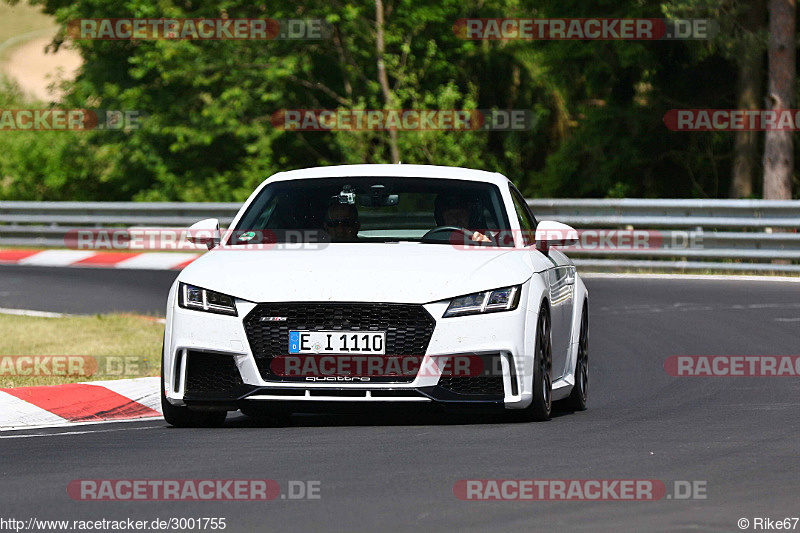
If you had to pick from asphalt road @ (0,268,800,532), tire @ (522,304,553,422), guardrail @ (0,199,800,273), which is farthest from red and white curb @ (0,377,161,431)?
guardrail @ (0,199,800,273)

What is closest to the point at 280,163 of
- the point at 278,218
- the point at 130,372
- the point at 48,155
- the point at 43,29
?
the point at 48,155

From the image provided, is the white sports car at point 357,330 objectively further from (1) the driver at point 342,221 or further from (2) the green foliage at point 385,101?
(2) the green foliage at point 385,101

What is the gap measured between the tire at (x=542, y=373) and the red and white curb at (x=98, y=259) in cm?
1643

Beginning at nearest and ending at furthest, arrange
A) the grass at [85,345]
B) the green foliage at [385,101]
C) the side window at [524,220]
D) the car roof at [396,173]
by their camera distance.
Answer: the side window at [524,220], the car roof at [396,173], the grass at [85,345], the green foliage at [385,101]

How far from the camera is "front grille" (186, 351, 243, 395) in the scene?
8867 millimetres

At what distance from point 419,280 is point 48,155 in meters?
37.2

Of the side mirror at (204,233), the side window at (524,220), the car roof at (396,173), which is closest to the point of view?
the side mirror at (204,233)

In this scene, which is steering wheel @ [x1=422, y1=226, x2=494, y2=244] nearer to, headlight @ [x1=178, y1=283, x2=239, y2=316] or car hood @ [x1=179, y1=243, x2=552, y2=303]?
car hood @ [x1=179, y1=243, x2=552, y2=303]

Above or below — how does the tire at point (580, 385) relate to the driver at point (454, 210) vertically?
below

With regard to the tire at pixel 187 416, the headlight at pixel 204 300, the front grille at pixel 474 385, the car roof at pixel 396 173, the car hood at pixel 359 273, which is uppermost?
the car roof at pixel 396 173

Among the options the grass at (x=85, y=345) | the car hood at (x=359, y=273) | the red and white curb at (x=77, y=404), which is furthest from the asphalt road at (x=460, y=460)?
the grass at (x=85, y=345)

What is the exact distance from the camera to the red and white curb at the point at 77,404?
390 inches

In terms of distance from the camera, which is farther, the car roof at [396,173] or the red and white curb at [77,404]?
the car roof at [396,173]

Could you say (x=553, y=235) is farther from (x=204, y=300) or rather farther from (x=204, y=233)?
(x=204, y=300)
